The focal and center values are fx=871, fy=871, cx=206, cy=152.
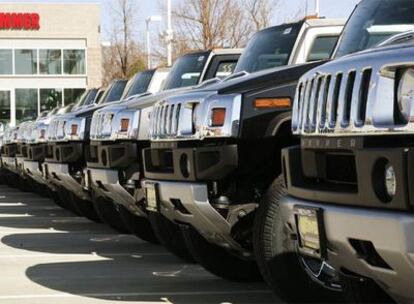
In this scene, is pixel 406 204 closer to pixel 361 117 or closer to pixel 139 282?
pixel 361 117

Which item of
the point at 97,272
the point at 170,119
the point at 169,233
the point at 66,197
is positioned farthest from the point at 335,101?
the point at 66,197

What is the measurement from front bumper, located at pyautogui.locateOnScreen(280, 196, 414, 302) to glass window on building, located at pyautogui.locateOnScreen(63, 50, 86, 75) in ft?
132

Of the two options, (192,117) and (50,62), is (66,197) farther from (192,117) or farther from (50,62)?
(50,62)

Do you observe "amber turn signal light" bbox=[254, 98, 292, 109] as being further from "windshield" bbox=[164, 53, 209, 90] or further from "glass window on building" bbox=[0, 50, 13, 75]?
"glass window on building" bbox=[0, 50, 13, 75]

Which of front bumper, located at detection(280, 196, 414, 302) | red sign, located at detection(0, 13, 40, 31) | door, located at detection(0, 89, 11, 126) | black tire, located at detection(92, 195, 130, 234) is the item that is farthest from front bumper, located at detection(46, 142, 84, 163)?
red sign, located at detection(0, 13, 40, 31)

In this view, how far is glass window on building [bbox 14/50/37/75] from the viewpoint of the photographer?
142 feet

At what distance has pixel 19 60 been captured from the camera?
1710 inches

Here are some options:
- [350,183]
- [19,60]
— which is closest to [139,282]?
[350,183]

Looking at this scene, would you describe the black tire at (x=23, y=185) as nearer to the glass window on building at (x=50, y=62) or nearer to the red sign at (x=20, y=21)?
the glass window on building at (x=50, y=62)

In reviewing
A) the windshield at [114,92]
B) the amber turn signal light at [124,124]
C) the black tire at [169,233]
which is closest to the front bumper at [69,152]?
the amber turn signal light at [124,124]

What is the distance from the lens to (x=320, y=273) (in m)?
5.58

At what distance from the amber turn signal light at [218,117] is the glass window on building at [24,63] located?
38558mm

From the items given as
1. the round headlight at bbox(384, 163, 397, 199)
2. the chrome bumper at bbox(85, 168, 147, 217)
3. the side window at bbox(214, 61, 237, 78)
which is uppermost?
the side window at bbox(214, 61, 237, 78)

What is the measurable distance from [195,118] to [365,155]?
2515 millimetres
